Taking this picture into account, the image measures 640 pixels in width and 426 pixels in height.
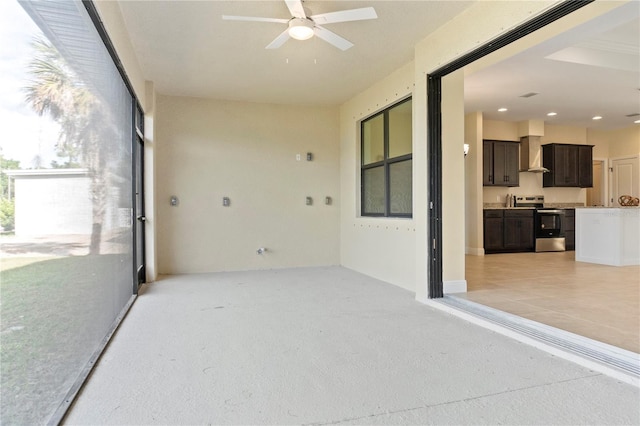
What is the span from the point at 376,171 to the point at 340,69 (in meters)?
1.53

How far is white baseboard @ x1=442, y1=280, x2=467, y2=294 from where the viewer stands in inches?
158

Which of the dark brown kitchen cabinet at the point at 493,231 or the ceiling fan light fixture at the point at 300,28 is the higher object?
the ceiling fan light fixture at the point at 300,28

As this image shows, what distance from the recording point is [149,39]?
379cm

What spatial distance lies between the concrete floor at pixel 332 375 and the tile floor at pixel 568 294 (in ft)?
1.94

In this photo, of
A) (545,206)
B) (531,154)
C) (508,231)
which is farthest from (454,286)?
(545,206)

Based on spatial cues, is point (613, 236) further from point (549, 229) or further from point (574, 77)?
point (574, 77)

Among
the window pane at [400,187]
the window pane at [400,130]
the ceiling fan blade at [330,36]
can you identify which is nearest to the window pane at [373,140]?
the window pane at [400,130]

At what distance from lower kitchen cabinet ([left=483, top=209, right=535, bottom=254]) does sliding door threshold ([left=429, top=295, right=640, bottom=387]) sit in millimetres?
4529

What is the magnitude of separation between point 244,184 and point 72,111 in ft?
13.2

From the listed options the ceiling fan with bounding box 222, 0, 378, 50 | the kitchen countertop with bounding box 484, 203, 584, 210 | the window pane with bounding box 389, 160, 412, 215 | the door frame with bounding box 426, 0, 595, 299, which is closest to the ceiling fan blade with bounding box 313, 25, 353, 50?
the ceiling fan with bounding box 222, 0, 378, 50

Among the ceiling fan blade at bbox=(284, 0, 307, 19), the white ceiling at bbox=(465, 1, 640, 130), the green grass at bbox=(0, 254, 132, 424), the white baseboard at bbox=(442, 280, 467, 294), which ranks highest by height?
the white ceiling at bbox=(465, 1, 640, 130)

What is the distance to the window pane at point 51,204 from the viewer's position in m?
1.37

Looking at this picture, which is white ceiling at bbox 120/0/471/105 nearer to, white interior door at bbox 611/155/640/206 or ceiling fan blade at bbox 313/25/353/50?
ceiling fan blade at bbox 313/25/353/50

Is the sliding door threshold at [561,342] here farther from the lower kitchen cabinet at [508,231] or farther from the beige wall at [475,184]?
the lower kitchen cabinet at [508,231]
